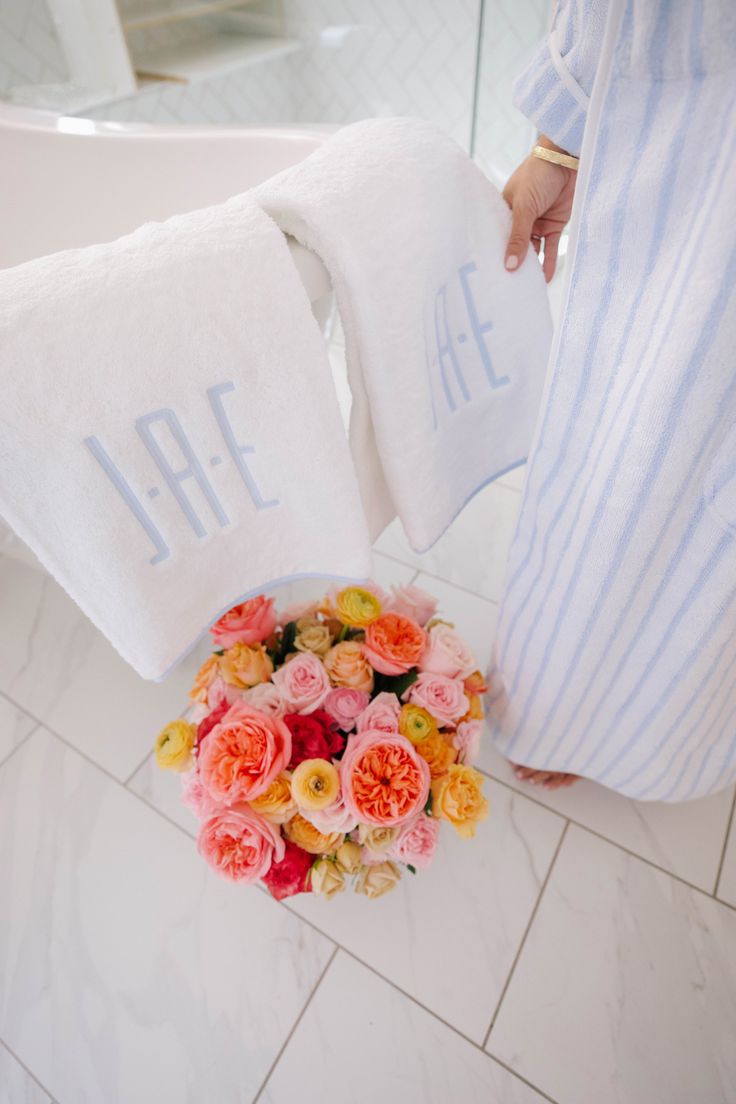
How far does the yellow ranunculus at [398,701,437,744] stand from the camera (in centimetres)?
78

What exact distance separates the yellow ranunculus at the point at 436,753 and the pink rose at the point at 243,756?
173mm

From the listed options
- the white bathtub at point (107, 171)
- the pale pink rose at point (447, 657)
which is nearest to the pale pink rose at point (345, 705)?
the pale pink rose at point (447, 657)

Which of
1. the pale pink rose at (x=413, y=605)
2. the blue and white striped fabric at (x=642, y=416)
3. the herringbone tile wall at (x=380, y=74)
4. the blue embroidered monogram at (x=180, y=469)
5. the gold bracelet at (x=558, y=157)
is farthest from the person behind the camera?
the herringbone tile wall at (x=380, y=74)

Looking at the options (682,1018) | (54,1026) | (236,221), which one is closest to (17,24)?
(236,221)

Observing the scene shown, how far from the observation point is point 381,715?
2.61ft

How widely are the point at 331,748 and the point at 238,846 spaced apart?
16 centimetres

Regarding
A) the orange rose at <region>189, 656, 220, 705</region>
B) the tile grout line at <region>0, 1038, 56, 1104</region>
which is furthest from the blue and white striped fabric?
the tile grout line at <region>0, 1038, 56, 1104</region>

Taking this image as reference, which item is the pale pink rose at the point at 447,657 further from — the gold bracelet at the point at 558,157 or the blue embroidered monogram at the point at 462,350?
the gold bracelet at the point at 558,157

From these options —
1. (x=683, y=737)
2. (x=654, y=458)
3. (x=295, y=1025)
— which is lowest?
(x=295, y=1025)

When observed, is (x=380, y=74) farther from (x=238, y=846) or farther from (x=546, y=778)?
(x=238, y=846)

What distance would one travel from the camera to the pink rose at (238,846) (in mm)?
717

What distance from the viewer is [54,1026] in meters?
0.84

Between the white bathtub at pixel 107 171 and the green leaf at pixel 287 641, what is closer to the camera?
the green leaf at pixel 287 641

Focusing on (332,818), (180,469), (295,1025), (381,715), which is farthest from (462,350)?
(295,1025)
